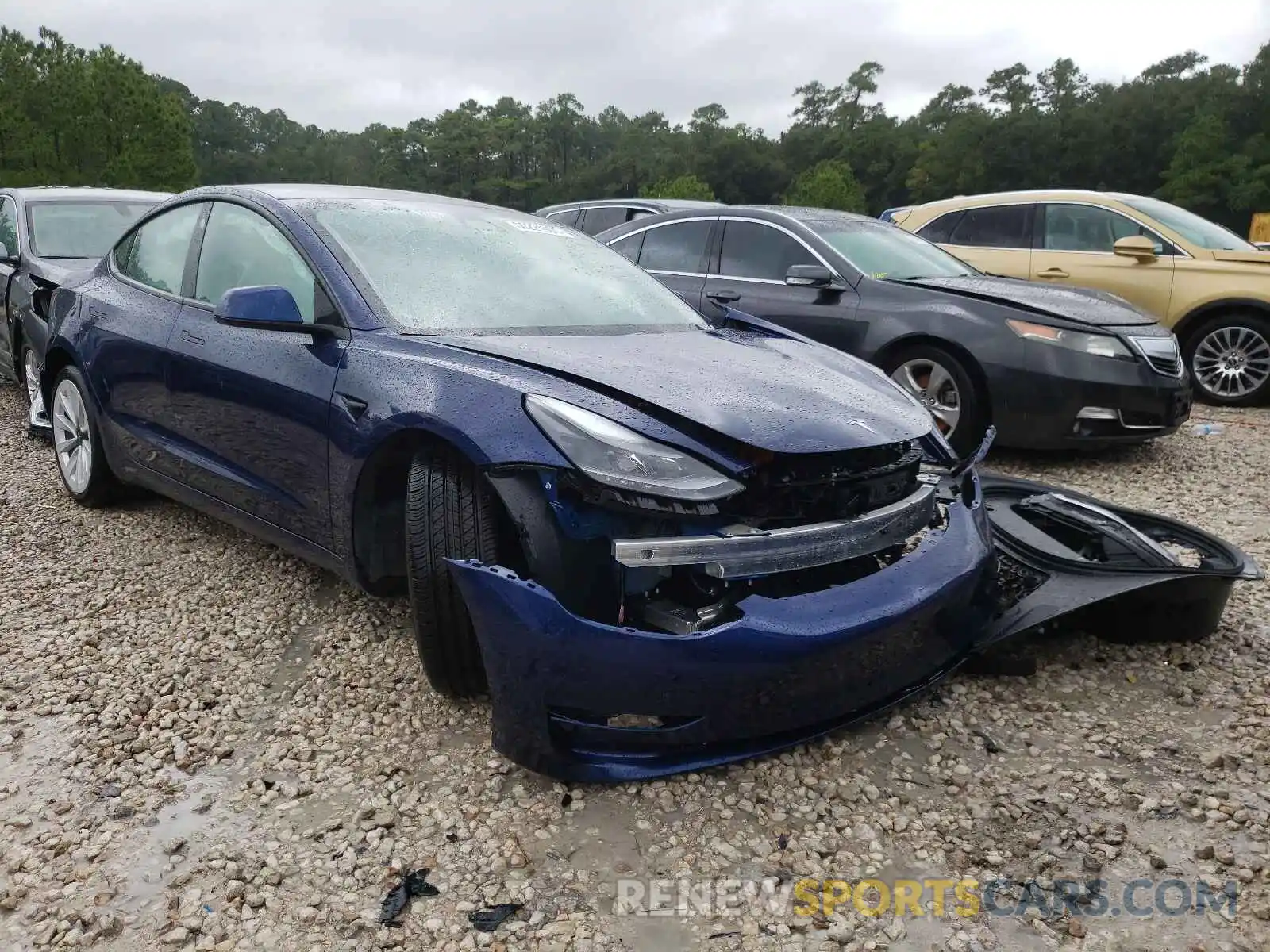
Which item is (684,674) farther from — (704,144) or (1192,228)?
(704,144)

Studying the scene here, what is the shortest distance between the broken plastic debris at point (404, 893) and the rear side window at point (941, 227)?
25.6ft

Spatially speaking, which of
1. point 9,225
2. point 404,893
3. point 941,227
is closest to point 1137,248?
point 941,227

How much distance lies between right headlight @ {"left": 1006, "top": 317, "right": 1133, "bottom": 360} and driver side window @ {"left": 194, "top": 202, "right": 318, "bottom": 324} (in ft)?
12.8

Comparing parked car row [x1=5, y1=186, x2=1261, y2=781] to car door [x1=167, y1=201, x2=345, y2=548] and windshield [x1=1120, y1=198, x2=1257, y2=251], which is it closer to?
car door [x1=167, y1=201, x2=345, y2=548]

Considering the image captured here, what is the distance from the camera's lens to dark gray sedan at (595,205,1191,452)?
520cm

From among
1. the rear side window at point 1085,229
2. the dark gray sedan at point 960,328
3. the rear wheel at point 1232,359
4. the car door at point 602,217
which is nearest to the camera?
the dark gray sedan at point 960,328

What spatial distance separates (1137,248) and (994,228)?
1258 millimetres

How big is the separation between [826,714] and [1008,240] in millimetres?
7132

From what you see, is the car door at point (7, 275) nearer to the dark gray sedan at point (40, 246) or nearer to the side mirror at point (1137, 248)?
the dark gray sedan at point (40, 246)

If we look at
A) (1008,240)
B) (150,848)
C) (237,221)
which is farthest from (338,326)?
(1008,240)

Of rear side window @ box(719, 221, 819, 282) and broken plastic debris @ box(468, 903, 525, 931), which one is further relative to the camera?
rear side window @ box(719, 221, 819, 282)

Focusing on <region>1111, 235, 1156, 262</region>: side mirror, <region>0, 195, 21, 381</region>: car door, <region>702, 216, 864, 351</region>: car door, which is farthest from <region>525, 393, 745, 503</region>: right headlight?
<region>1111, 235, 1156, 262</region>: side mirror

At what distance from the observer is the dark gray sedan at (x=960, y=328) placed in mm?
5203

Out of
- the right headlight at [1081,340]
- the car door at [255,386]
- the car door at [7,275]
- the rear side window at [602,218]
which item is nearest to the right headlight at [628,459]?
the car door at [255,386]
